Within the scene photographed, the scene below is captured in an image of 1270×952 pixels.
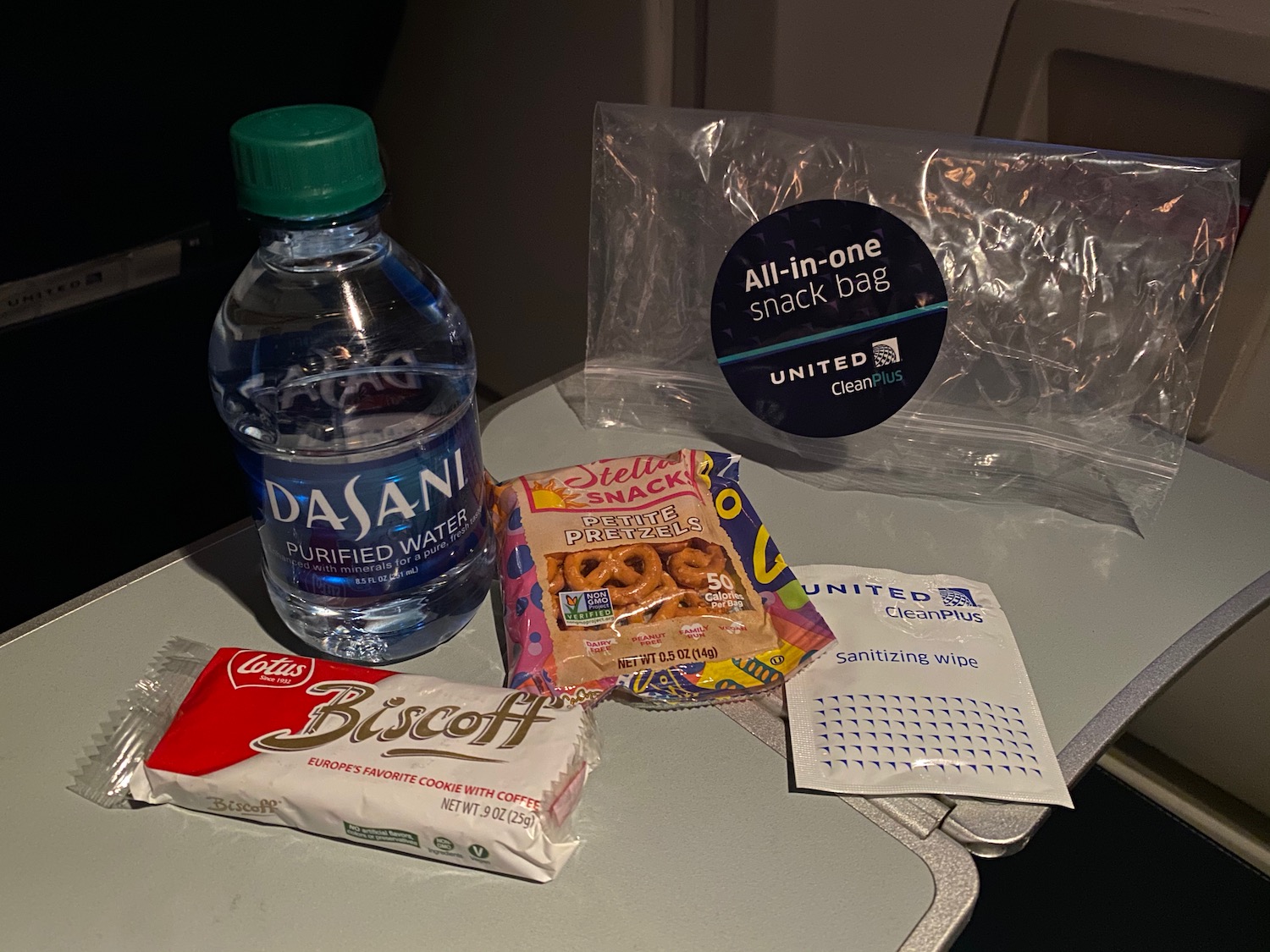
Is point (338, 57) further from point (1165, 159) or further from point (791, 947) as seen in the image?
point (791, 947)

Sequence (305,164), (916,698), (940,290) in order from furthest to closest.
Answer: (940,290), (916,698), (305,164)

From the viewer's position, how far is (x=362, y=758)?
53 cm

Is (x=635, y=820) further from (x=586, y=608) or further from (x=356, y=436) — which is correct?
(x=356, y=436)

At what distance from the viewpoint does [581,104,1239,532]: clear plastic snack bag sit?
758 mm

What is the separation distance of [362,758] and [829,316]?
47 cm

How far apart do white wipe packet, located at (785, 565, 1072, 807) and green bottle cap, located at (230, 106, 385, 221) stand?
15.2 inches

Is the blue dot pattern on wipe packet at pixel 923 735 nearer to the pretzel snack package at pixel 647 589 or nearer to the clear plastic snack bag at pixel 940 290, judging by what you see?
the pretzel snack package at pixel 647 589

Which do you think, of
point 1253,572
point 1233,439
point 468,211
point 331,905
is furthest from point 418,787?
point 468,211

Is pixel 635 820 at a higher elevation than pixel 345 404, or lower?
lower

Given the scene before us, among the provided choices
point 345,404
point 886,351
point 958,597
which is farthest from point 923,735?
point 345,404

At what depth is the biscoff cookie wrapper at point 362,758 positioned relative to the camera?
0.51m

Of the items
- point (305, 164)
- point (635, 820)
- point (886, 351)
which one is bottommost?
point (635, 820)

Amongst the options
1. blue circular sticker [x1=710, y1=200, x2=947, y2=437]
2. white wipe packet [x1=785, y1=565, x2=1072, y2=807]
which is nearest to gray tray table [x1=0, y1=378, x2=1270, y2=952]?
white wipe packet [x1=785, y1=565, x2=1072, y2=807]

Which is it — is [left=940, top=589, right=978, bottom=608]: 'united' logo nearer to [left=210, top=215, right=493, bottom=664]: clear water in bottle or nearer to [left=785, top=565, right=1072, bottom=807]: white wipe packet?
[left=785, top=565, right=1072, bottom=807]: white wipe packet
